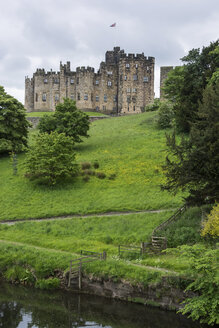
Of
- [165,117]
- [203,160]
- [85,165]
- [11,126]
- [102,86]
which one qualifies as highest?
[102,86]

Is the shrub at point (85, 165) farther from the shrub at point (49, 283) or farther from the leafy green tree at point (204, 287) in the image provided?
the leafy green tree at point (204, 287)

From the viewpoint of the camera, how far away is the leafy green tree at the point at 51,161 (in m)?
43.4

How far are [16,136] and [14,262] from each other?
1216 inches

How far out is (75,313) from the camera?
22.2m

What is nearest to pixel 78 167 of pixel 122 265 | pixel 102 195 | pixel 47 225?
pixel 102 195

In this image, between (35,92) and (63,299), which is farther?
(35,92)

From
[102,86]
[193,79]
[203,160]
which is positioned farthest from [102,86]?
[203,160]

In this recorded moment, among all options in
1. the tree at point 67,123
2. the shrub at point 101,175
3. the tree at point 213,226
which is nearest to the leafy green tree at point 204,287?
the tree at point 213,226

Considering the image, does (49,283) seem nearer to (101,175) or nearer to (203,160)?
(203,160)

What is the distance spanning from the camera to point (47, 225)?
3409 cm

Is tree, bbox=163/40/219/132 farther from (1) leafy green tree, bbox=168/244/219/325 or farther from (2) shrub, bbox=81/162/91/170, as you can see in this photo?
(1) leafy green tree, bbox=168/244/219/325

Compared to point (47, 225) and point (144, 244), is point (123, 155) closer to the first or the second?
point (47, 225)

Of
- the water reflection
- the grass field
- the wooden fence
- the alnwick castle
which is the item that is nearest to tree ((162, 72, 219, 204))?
the grass field

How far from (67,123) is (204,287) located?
123ft
